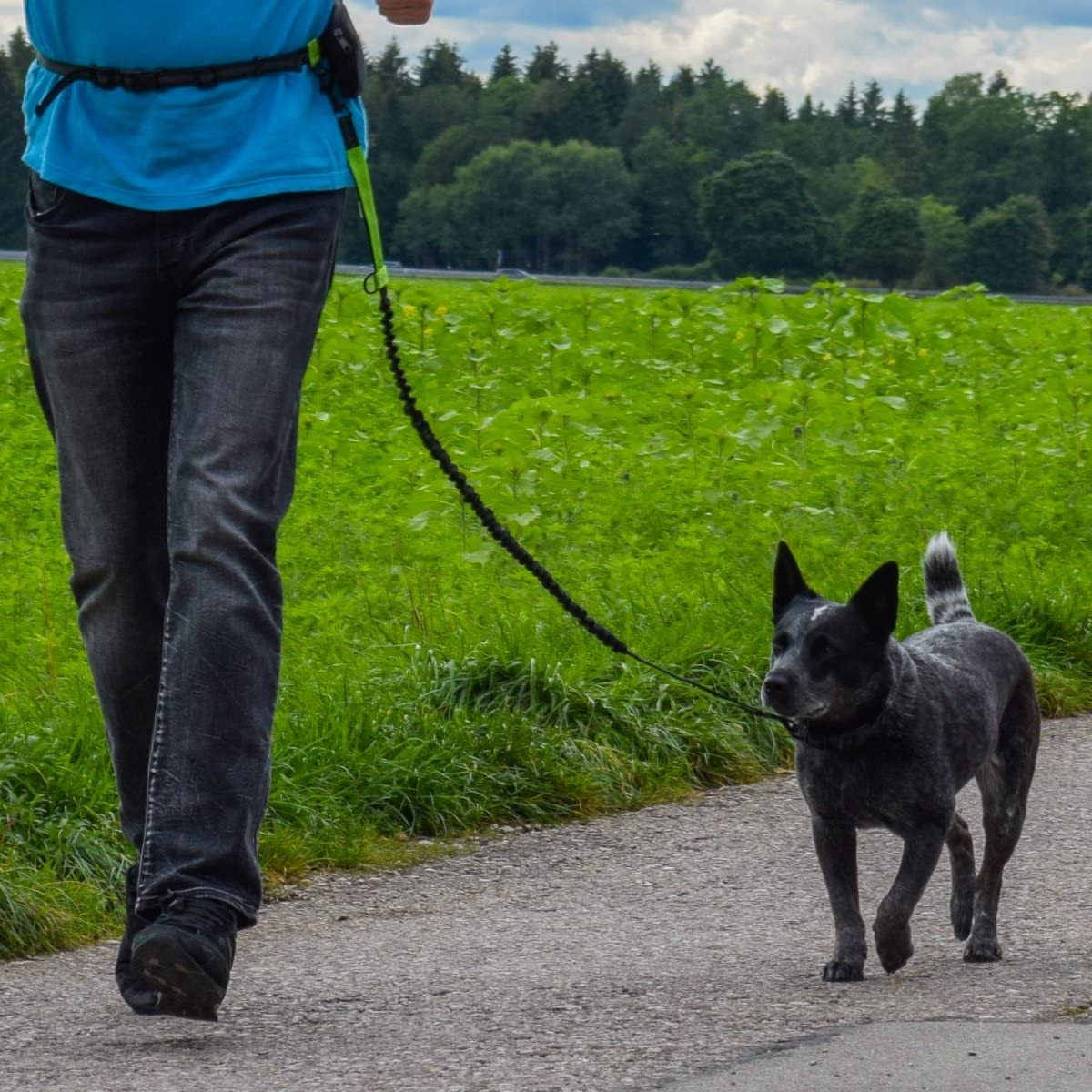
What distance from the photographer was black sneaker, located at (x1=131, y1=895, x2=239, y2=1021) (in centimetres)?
289

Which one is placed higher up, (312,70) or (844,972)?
(312,70)

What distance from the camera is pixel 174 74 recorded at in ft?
10.3

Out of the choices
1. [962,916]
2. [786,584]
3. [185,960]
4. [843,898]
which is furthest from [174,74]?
[962,916]

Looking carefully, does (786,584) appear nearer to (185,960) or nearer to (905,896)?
(905,896)

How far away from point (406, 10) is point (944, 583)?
1757 millimetres

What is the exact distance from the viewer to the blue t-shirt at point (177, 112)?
3141 millimetres

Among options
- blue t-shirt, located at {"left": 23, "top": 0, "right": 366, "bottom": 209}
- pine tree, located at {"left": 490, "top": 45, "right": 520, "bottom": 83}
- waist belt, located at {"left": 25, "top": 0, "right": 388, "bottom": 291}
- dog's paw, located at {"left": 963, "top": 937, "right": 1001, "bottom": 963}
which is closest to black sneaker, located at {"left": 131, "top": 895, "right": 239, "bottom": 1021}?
blue t-shirt, located at {"left": 23, "top": 0, "right": 366, "bottom": 209}

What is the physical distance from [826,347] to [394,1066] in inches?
565

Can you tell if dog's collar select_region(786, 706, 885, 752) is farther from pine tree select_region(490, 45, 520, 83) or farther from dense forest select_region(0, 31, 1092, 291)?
pine tree select_region(490, 45, 520, 83)

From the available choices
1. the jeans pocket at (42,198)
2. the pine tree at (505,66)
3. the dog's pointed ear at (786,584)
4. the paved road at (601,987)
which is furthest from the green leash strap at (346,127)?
the pine tree at (505,66)

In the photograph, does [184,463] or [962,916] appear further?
[962,916]

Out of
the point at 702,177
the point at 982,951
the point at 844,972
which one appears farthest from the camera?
the point at 702,177

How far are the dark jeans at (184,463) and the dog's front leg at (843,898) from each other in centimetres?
109

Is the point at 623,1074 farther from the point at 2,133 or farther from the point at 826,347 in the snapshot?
the point at 2,133
